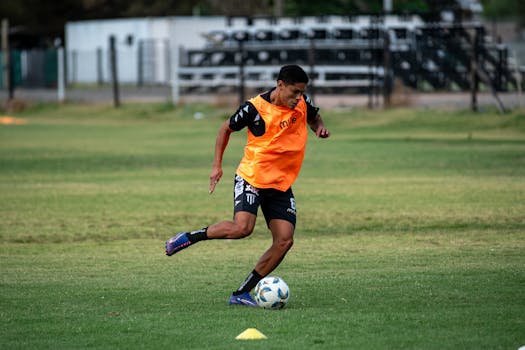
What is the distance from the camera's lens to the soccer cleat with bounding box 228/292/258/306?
8.54m

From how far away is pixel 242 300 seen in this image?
8547 millimetres

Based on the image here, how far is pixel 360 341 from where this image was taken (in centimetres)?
705

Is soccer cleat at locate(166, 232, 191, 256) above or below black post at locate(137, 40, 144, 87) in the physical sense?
above

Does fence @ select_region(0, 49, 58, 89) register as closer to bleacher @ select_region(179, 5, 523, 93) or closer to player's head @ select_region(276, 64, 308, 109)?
bleacher @ select_region(179, 5, 523, 93)

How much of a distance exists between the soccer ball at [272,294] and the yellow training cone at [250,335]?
1042 millimetres

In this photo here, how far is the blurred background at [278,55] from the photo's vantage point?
118 ft

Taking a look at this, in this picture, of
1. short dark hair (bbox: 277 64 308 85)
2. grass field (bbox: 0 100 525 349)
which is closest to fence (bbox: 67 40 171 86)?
grass field (bbox: 0 100 525 349)

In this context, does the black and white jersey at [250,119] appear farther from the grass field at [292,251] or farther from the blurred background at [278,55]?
the blurred background at [278,55]

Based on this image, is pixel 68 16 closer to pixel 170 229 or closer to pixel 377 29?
pixel 377 29

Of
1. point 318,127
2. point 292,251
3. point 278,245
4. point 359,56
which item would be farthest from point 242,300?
point 359,56

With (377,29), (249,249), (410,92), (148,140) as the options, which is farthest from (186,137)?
(249,249)

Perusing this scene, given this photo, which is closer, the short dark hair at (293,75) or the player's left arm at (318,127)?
the short dark hair at (293,75)

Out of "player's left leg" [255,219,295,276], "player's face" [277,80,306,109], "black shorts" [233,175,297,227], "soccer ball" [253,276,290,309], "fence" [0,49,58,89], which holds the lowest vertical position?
"fence" [0,49,58,89]

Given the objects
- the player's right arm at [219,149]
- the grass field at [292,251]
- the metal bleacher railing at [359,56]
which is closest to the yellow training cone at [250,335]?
the grass field at [292,251]
